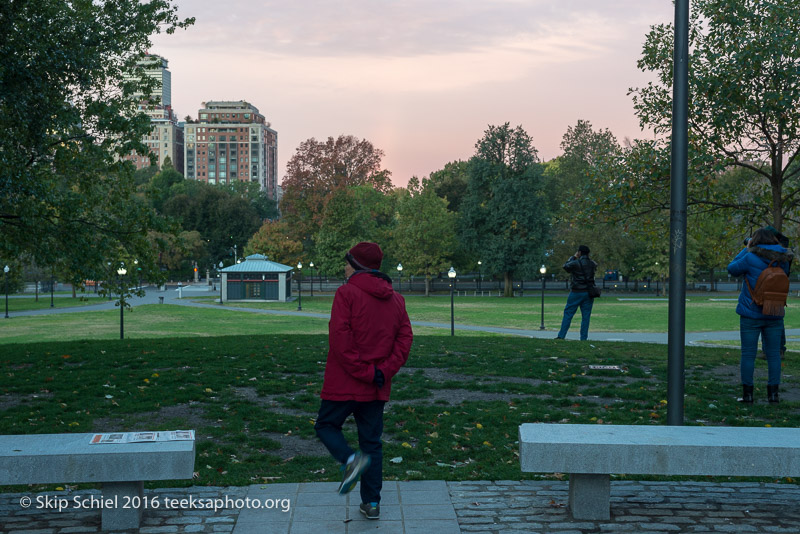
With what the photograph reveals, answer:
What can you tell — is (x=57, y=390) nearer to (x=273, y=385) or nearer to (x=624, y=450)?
(x=273, y=385)

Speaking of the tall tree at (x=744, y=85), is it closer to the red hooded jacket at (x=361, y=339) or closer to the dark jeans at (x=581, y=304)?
the dark jeans at (x=581, y=304)

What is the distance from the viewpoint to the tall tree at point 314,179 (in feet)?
227

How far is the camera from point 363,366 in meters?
5.06

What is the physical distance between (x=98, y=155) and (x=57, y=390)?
5.08 meters

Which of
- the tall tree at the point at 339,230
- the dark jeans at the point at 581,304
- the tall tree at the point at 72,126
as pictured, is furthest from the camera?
the tall tree at the point at 339,230

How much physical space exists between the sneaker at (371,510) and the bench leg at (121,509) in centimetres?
150

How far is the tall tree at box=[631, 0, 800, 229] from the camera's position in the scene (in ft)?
44.2

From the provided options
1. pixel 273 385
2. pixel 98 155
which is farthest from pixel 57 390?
pixel 98 155

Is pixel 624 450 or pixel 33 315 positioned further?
pixel 33 315

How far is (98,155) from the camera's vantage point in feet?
44.5

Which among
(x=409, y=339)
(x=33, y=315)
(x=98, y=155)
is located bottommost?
(x=33, y=315)

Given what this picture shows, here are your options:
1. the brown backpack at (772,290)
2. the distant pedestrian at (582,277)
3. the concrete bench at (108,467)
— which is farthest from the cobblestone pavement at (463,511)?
the distant pedestrian at (582,277)

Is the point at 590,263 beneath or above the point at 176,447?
above

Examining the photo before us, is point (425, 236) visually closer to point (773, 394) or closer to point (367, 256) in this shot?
point (773, 394)
